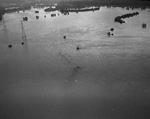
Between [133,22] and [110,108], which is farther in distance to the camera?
[133,22]

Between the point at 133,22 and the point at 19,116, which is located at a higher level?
the point at 133,22

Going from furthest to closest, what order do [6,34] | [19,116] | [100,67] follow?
[6,34] < [100,67] < [19,116]

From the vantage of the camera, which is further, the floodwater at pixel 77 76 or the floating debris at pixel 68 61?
the floating debris at pixel 68 61

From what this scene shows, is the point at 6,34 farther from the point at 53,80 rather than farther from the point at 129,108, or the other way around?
the point at 129,108

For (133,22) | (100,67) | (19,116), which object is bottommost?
(19,116)

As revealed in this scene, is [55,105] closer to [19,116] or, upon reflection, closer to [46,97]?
[46,97]

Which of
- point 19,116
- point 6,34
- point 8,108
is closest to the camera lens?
point 19,116

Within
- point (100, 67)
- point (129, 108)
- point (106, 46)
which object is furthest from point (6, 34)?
point (129, 108)

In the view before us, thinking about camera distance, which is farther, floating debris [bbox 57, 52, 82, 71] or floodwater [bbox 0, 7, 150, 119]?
floating debris [bbox 57, 52, 82, 71]
